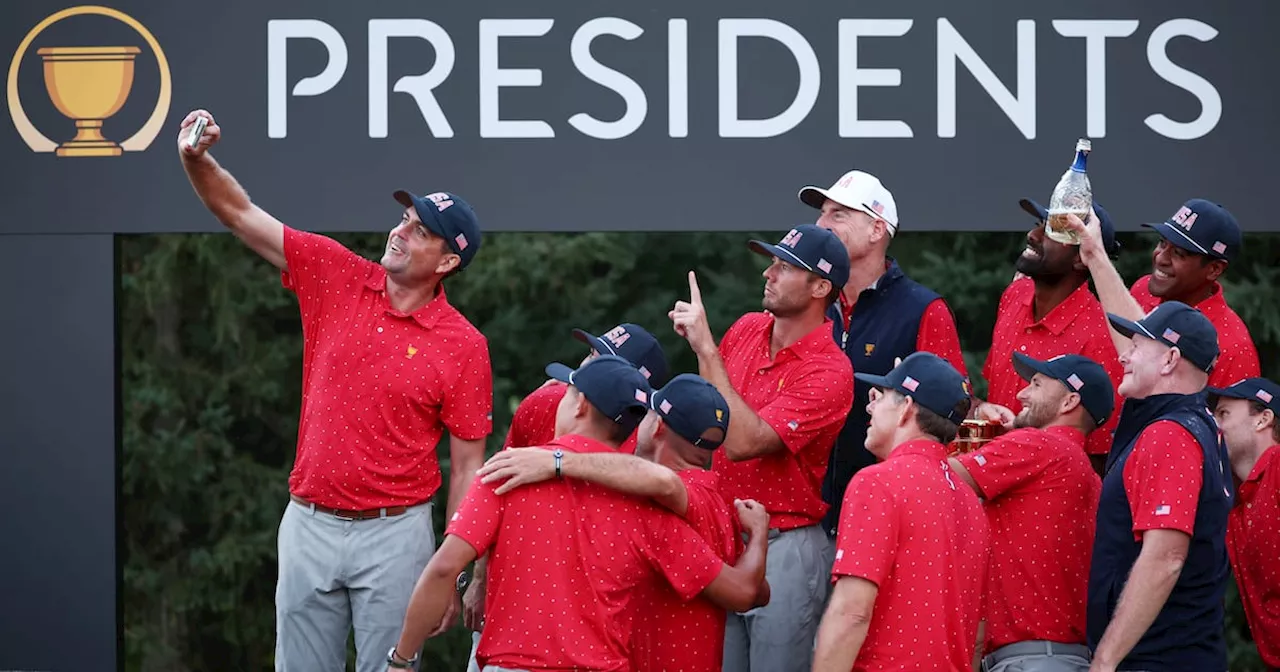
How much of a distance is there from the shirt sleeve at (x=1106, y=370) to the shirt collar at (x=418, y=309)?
6.99 ft

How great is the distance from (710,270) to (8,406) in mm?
5885

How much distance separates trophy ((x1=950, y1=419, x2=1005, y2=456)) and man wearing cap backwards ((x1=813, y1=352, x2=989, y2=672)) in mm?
897

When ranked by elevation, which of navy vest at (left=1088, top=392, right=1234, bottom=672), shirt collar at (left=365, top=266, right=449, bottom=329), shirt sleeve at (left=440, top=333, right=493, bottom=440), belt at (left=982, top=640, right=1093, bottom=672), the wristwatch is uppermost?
shirt collar at (left=365, top=266, right=449, bottom=329)

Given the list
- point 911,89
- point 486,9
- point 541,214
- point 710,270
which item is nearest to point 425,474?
point 541,214

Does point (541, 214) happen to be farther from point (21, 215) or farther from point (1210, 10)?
point (1210, 10)

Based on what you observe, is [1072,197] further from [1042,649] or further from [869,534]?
[869,534]

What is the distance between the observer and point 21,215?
6.75 m

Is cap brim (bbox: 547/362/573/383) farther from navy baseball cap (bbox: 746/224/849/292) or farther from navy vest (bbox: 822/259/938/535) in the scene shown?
navy vest (bbox: 822/259/938/535)

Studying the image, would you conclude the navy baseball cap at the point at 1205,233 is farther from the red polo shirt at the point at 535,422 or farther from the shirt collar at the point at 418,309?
the shirt collar at the point at 418,309

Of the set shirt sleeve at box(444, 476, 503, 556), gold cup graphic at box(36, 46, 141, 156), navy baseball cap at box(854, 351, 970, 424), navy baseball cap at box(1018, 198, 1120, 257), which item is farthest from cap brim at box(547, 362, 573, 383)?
gold cup graphic at box(36, 46, 141, 156)

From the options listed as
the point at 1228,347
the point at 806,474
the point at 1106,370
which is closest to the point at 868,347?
the point at 806,474

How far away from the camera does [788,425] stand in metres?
5.41

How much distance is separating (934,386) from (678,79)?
2.45 m

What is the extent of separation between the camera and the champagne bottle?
18.8 feet
